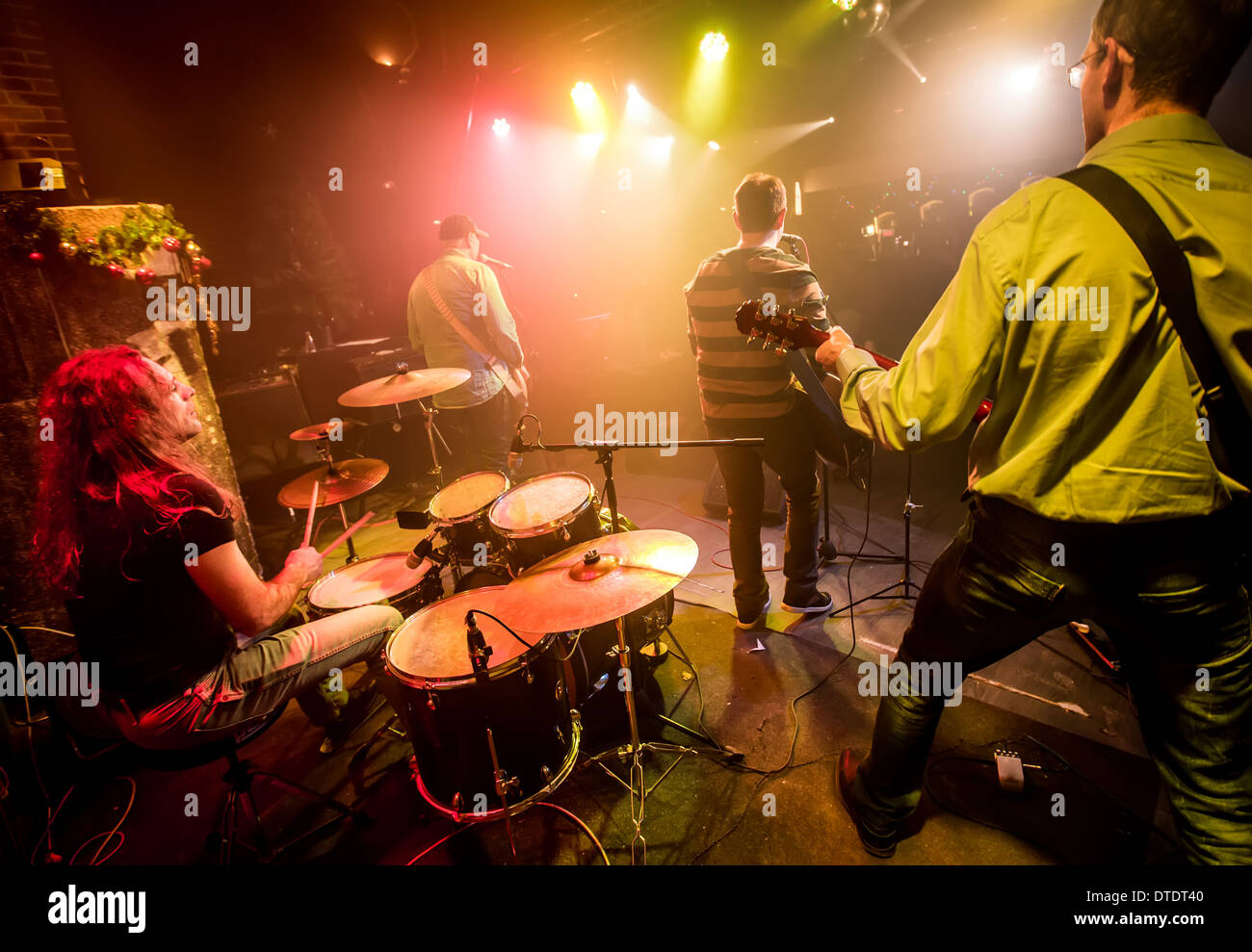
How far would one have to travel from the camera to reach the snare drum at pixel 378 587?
265 centimetres

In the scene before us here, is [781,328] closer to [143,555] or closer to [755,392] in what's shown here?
[755,392]

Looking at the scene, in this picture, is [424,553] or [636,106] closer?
[424,553]

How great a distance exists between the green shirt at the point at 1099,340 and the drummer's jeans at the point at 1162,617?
11 cm

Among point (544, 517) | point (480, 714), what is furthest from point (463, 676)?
point (544, 517)

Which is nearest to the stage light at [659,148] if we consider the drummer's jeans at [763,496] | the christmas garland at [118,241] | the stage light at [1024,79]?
the stage light at [1024,79]

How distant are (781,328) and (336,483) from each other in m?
2.43

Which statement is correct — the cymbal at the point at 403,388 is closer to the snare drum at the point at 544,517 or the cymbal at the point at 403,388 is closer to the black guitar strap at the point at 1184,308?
the snare drum at the point at 544,517

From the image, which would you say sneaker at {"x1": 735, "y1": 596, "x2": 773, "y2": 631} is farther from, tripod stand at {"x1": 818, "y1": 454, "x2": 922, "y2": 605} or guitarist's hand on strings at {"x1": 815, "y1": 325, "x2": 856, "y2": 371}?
guitarist's hand on strings at {"x1": 815, "y1": 325, "x2": 856, "y2": 371}

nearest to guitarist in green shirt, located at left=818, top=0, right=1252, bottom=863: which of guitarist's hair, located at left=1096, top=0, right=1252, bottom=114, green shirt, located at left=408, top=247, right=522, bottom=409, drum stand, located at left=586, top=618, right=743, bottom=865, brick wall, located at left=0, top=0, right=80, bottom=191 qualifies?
guitarist's hair, located at left=1096, top=0, right=1252, bottom=114

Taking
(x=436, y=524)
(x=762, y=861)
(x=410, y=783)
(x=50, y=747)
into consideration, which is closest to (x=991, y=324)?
(x=762, y=861)

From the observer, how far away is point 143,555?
1848 mm

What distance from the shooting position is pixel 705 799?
92.9 inches
